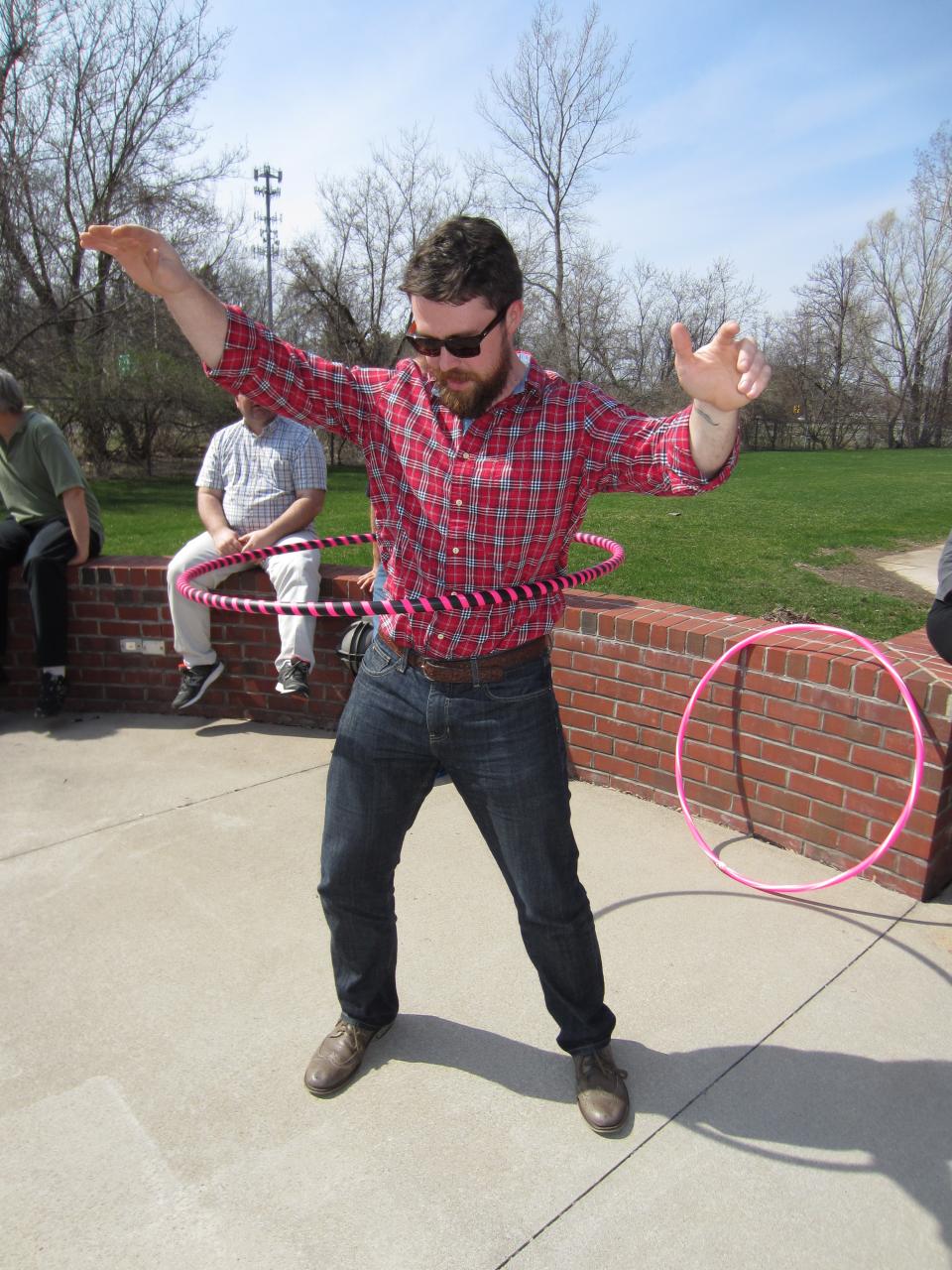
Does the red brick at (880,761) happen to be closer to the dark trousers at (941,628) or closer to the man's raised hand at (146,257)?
the dark trousers at (941,628)

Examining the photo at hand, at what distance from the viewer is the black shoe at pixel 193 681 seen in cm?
509

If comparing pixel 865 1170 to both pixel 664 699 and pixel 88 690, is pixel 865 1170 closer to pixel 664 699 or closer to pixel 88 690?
pixel 664 699

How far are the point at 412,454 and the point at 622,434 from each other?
50 cm

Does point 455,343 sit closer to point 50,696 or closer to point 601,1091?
point 601,1091

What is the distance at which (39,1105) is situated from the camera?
7.92ft

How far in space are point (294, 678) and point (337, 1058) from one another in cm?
249

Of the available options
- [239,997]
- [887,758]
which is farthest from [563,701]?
[239,997]

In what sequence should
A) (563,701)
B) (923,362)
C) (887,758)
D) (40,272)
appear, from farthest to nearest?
(923,362), (40,272), (563,701), (887,758)

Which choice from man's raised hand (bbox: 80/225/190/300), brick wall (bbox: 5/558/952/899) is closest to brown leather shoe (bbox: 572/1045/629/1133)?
brick wall (bbox: 5/558/952/899)

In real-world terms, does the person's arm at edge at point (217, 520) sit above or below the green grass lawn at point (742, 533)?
above

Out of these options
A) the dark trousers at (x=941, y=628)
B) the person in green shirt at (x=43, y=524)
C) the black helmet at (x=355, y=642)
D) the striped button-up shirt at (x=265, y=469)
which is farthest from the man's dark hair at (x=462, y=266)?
the person in green shirt at (x=43, y=524)

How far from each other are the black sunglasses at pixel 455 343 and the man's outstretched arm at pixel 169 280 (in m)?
0.46

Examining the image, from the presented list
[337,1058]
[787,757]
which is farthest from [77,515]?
[787,757]

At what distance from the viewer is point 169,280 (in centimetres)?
208
